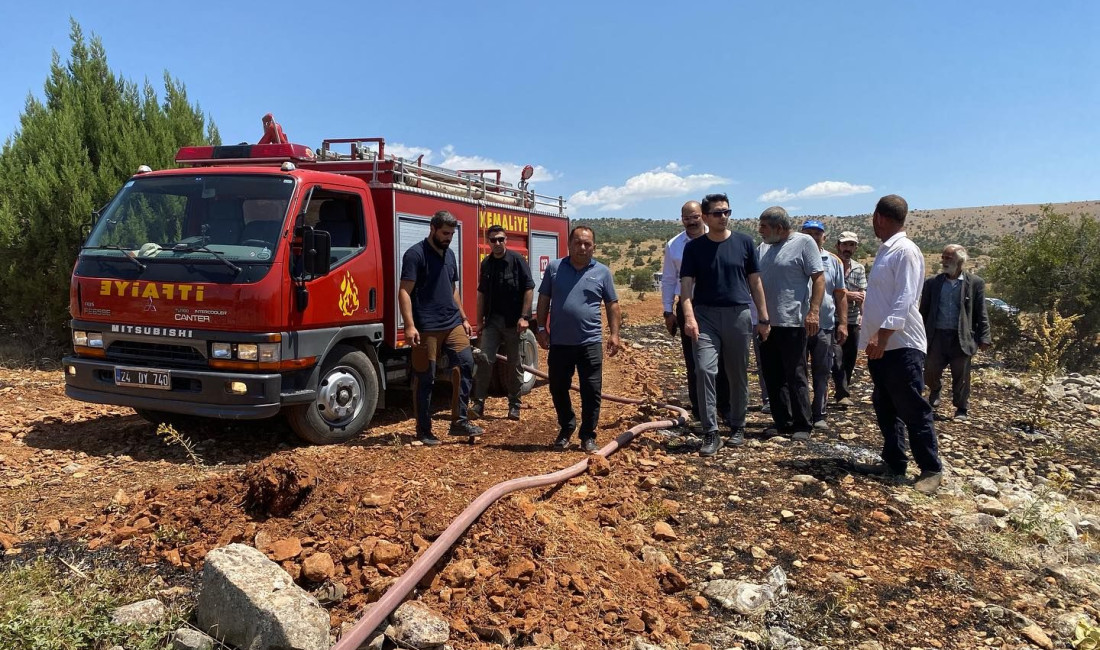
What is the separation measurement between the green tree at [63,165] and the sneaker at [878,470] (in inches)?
422

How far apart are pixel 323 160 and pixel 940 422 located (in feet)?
22.4

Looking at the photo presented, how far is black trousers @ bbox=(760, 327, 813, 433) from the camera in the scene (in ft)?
20.0

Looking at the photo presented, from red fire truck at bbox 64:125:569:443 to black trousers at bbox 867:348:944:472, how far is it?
13.6ft

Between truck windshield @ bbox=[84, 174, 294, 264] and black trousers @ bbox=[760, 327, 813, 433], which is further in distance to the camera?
black trousers @ bbox=[760, 327, 813, 433]

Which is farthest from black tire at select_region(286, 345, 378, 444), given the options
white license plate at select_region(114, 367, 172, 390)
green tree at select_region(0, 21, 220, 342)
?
green tree at select_region(0, 21, 220, 342)

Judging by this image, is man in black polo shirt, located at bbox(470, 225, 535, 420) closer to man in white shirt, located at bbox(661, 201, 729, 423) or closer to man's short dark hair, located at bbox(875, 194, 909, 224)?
man in white shirt, located at bbox(661, 201, 729, 423)

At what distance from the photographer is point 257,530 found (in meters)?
4.02

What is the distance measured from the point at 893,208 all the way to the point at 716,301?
1469 millimetres

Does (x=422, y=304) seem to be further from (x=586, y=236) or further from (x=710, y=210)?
(x=710, y=210)

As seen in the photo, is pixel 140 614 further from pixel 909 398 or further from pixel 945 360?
pixel 945 360

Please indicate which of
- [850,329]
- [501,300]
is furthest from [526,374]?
[850,329]

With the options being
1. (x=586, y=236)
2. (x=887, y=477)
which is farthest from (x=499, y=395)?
(x=887, y=477)

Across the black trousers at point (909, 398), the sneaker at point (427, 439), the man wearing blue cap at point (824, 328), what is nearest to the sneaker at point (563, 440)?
the sneaker at point (427, 439)

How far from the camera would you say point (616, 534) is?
4.25 m
